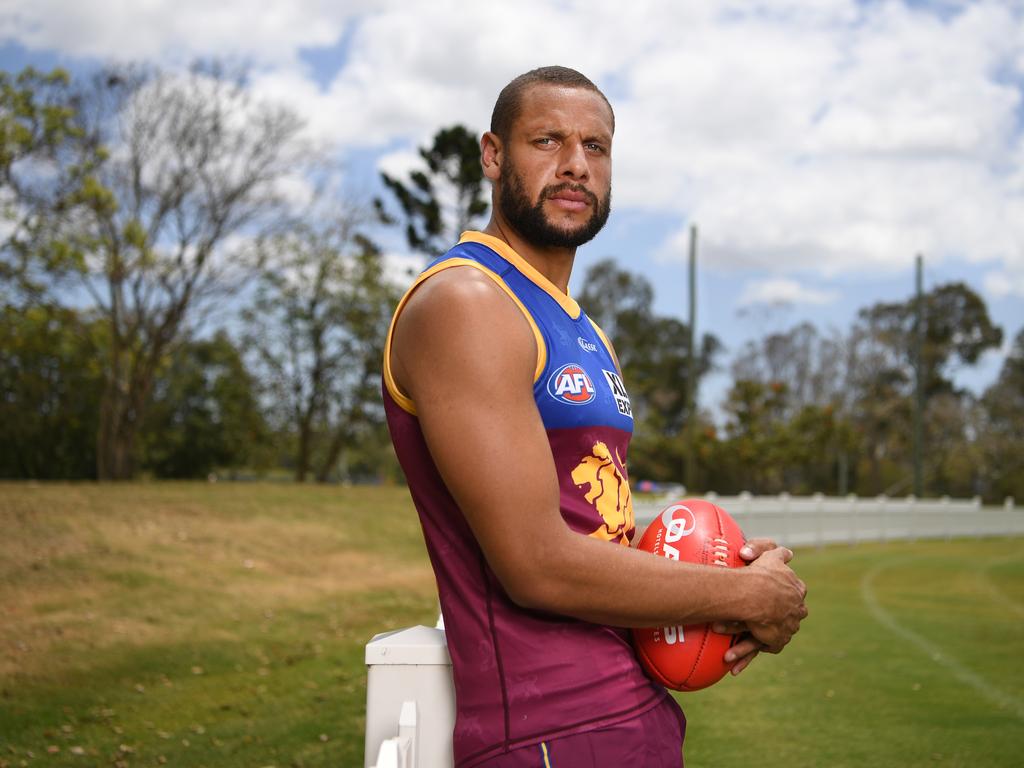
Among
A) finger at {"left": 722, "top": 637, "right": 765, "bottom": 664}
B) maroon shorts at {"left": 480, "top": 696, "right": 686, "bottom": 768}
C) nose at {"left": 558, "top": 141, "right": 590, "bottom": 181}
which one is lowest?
maroon shorts at {"left": 480, "top": 696, "right": 686, "bottom": 768}

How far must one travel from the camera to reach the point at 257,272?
27719 millimetres

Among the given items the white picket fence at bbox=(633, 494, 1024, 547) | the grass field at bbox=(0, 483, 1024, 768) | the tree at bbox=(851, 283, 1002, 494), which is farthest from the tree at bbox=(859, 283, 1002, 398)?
the grass field at bbox=(0, 483, 1024, 768)

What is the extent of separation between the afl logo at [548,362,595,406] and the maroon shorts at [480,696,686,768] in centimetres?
65

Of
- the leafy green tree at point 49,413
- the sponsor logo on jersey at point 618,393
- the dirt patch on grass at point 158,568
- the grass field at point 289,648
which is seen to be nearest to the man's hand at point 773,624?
the sponsor logo on jersey at point 618,393

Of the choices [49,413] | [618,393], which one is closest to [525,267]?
[618,393]

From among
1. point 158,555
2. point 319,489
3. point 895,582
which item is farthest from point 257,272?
point 895,582

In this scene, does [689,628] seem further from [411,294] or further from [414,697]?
[411,294]

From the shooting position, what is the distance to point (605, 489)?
2.25 m

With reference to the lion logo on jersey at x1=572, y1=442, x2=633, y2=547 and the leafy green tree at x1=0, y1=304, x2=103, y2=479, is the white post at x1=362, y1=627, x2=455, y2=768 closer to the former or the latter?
the lion logo on jersey at x1=572, y1=442, x2=633, y2=547

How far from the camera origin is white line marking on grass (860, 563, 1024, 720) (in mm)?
7855

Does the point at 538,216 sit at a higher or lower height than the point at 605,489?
higher

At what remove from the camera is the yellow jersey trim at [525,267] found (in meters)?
2.29

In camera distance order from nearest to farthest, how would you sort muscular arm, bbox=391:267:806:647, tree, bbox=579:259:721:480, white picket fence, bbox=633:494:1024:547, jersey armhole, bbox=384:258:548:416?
muscular arm, bbox=391:267:806:647 < jersey armhole, bbox=384:258:548:416 < white picket fence, bbox=633:494:1024:547 < tree, bbox=579:259:721:480

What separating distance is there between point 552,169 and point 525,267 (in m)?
0.24
